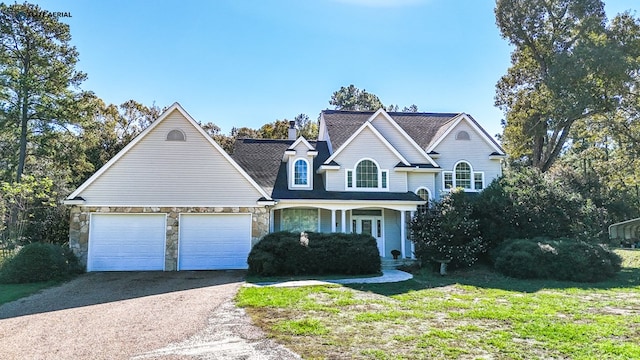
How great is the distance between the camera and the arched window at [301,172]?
19.0 metres

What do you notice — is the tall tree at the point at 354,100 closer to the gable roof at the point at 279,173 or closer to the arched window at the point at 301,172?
the gable roof at the point at 279,173

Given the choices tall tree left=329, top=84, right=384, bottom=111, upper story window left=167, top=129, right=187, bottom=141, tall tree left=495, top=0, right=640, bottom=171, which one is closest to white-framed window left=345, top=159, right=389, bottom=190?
upper story window left=167, top=129, right=187, bottom=141

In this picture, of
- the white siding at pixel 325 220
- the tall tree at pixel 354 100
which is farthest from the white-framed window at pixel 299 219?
the tall tree at pixel 354 100

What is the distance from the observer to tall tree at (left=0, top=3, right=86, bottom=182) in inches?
870

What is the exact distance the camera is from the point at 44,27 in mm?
22969

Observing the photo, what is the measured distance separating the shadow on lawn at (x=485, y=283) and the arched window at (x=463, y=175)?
639 cm

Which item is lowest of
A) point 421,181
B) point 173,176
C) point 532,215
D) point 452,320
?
point 452,320

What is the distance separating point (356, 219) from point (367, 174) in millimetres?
2189

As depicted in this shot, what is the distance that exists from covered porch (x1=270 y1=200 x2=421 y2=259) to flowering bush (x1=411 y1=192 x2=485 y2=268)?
7.29 ft

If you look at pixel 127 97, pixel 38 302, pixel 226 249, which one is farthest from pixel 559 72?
pixel 127 97

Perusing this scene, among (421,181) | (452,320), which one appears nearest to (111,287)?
(452,320)

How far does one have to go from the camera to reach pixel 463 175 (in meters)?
20.8

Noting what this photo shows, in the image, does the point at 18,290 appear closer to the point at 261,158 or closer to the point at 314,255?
the point at 314,255

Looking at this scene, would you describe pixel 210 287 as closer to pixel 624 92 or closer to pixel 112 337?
pixel 112 337
